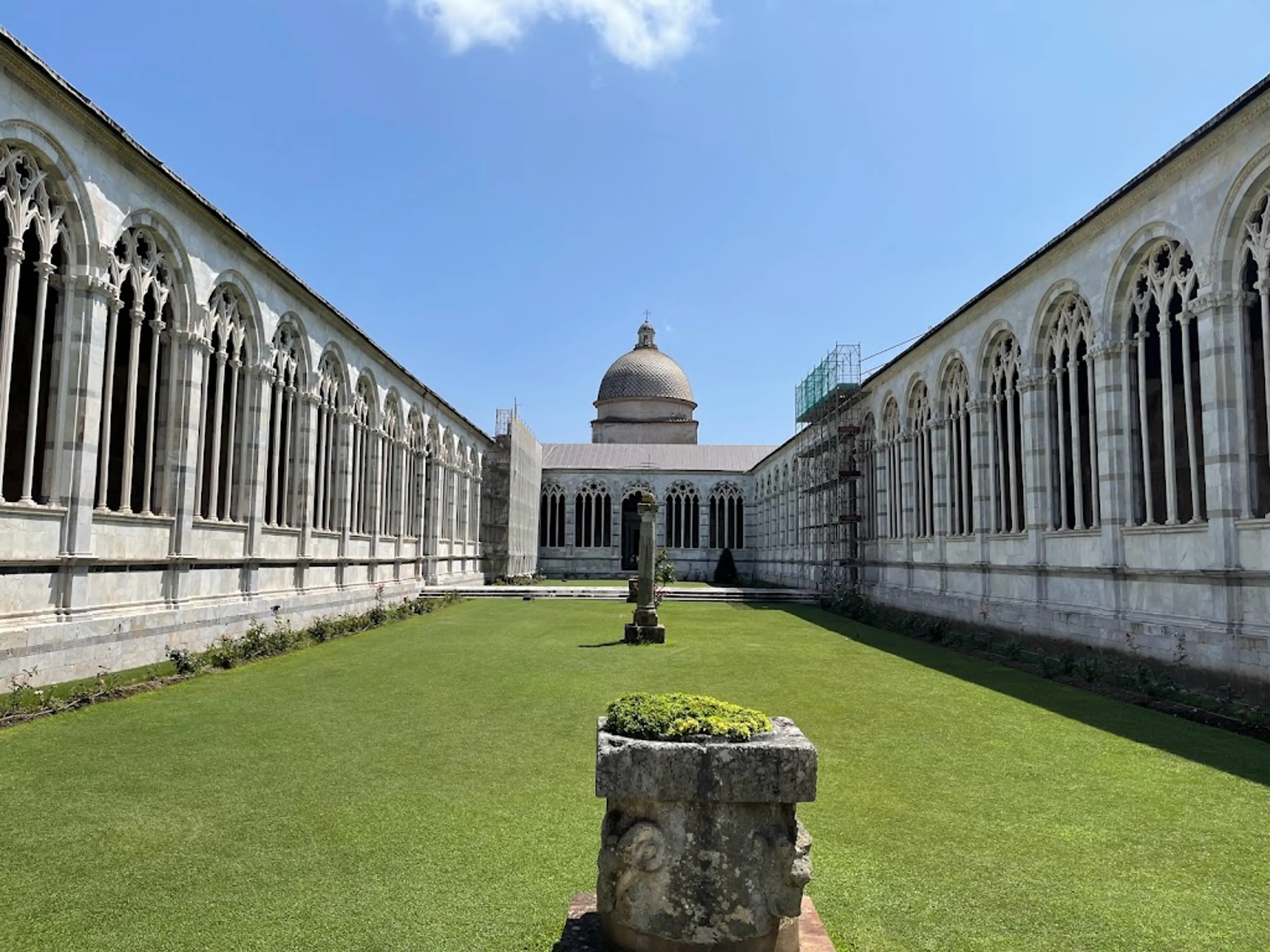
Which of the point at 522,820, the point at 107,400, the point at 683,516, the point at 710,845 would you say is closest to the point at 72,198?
the point at 107,400

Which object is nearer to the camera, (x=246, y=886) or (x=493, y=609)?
(x=246, y=886)

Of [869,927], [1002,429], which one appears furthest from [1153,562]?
[869,927]

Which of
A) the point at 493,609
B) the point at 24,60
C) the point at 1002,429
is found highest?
the point at 24,60

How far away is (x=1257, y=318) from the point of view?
1274 cm

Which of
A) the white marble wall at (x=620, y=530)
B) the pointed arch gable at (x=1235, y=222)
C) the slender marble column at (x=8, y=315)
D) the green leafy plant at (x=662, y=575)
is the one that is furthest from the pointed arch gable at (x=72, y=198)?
the white marble wall at (x=620, y=530)

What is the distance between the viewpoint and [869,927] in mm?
4684

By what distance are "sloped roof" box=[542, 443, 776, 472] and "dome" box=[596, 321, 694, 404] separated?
483 centimetres

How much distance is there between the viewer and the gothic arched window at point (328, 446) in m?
23.1

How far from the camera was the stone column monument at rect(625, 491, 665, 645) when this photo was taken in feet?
61.6

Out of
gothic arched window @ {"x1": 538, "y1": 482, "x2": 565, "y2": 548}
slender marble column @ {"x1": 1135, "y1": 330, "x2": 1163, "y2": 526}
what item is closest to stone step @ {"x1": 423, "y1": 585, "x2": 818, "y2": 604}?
gothic arched window @ {"x1": 538, "y1": 482, "x2": 565, "y2": 548}

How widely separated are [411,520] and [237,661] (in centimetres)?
1732

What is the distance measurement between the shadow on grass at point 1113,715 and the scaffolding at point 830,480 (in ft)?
47.8

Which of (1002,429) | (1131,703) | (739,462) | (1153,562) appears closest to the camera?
(1131,703)

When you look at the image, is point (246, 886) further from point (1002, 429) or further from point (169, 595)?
point (1002, 429)
